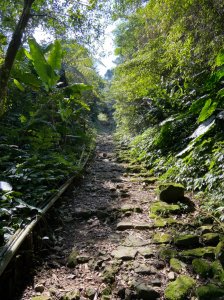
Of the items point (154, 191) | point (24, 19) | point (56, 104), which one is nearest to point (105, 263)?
point (154, 191)

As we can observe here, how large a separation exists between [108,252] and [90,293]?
0.72m

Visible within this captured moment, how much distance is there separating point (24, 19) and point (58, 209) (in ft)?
11.8

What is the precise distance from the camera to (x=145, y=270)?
2.51m

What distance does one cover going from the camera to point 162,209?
392cm

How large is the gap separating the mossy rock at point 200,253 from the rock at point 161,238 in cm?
33

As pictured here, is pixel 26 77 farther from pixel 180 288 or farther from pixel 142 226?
pixel 180 288

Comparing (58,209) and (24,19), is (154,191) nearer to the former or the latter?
(58,209)

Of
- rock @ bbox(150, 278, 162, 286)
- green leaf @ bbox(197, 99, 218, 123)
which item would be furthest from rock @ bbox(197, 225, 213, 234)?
green leaf @ bbox(197, 99, 218, 123)


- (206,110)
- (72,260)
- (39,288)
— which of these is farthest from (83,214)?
(206,110)

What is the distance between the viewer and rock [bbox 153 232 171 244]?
120 inches

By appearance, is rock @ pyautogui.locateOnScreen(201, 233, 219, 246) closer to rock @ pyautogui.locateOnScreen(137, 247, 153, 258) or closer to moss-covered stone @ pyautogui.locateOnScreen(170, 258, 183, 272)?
moss-covered stone @ pyautogui.locateOnScreen(170, 258, 183, 272)

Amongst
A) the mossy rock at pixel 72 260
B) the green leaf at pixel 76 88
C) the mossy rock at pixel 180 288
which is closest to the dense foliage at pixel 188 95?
the mossy rock at pixel 180 288

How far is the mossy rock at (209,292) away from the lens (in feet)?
6.59

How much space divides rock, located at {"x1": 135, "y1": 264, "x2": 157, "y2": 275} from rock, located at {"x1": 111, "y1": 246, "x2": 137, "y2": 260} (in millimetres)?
221
